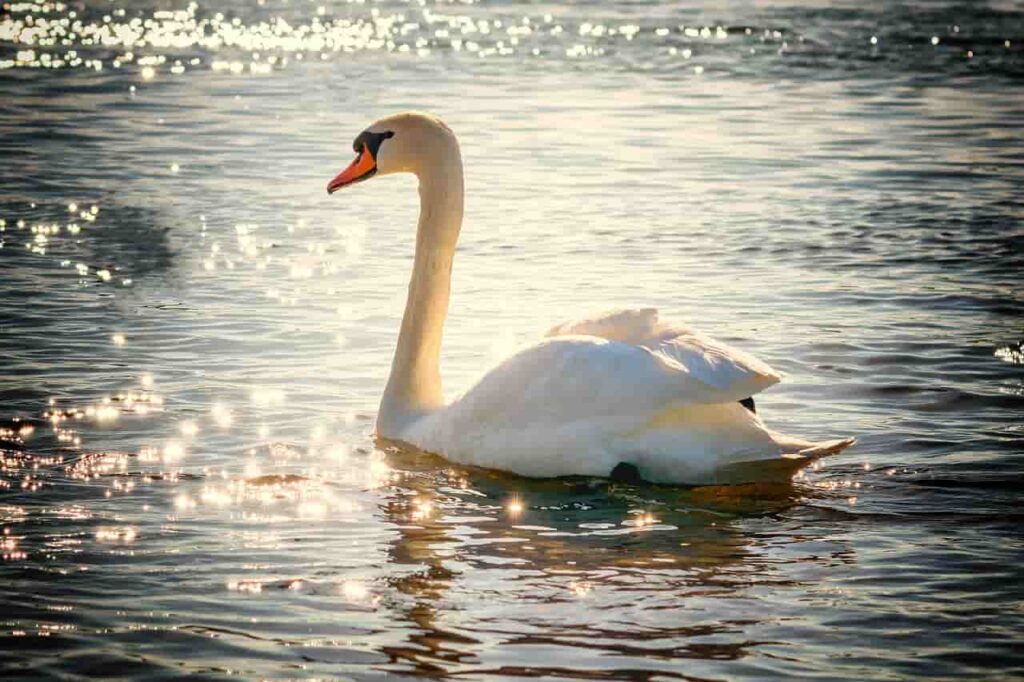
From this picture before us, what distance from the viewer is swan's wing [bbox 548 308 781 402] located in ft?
26.6

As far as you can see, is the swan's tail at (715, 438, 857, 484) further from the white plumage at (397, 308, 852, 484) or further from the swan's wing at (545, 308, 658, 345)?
the swan's wing at (545, 308, 658, 345)

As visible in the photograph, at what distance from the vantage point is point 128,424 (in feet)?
32.2

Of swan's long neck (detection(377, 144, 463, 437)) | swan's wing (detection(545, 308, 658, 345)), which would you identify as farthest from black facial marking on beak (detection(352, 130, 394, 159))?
swan's wing (detection(545, 308, 658, 345))

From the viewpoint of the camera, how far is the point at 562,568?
751 cm

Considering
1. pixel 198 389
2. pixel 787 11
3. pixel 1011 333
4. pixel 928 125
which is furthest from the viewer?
pixel 787 11

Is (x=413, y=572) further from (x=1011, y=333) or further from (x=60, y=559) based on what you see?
(x=1011, y=333)

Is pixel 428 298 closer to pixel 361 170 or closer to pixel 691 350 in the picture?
pixel 361 170

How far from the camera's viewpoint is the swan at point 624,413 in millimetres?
8242

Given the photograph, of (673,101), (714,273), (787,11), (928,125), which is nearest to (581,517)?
(714,273)

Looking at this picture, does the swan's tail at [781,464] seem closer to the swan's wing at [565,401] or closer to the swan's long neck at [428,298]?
the swan's wing at [565,401]

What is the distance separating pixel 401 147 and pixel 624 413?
2.35m

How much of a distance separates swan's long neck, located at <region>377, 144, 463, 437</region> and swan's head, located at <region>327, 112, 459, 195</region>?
0.13ft

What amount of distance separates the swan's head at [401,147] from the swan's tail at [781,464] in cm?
257

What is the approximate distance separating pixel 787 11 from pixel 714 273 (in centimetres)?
2500
